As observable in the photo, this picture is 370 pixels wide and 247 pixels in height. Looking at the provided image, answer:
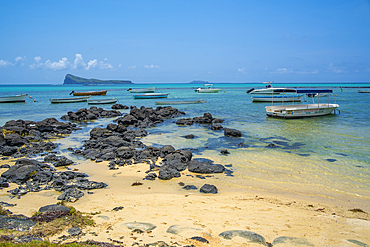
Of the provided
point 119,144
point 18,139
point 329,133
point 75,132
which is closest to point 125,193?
point 119,144

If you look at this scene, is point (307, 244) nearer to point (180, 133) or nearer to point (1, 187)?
point (1, 187)

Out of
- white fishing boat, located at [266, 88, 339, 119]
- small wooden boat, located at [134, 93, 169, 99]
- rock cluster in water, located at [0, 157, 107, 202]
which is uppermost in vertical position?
small wooden boat, located at [134, 93, 169, 99]

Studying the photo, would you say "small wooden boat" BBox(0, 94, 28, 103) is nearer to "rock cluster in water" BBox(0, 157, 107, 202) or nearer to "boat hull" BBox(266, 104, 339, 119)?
"boat hull" BBox(266, 104, 339, 119)

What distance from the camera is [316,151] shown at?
1379 centimetres

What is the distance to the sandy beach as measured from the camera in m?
5.20

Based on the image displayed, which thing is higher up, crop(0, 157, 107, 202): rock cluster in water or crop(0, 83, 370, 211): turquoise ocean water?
crop(0, 157, 107, 202): rock cluster in water

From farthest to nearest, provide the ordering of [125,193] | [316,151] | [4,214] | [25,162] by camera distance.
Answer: [316,151] < [25,162] < [125,193] < [4,214]

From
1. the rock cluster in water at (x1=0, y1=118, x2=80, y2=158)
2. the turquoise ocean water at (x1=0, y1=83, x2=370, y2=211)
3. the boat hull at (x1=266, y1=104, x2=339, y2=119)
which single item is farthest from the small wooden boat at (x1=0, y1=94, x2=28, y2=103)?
the boat hull at (x1=266, y1=104, x2=339, y2=119)

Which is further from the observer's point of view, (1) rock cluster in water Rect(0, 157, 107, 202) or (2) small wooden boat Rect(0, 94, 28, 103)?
(2) small wooden boat Rect(0, 94, 28, 103)

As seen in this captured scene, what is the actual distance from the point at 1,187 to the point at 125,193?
171 inches

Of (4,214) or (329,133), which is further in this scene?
(329,133)

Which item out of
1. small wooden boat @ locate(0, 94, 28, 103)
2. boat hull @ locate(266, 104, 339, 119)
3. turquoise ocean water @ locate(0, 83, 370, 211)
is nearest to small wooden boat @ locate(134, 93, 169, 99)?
small wooden boat @ locate(0, 94, 28, 103)

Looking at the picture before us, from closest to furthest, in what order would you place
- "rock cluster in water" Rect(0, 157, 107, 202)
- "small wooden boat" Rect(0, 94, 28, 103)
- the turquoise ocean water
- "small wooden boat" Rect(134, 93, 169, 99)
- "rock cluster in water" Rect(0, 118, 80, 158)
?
"rock cluster in water" Rect(0, 157, 107, 202)
the turquoise ocean water
"rock cluster in water" Rect(0, 118, 80, 158)
"small wooden boat" Rect(0, 94, 28, 103)
"small wooden boat" Rect(134, 93, 169, 99)

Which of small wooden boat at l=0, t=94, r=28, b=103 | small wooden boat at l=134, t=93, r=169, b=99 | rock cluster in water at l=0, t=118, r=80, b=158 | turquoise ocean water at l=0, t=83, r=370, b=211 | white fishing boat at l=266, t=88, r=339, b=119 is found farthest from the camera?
small wooden boat at l=134, t=93, r=169, b=99
